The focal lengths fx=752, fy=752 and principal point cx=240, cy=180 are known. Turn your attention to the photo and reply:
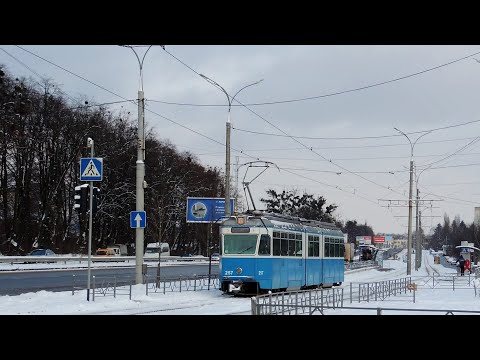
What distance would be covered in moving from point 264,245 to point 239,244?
0.96 m

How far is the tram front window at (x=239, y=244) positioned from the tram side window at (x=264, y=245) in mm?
223

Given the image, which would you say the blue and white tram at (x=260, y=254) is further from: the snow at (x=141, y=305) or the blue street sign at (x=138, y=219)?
the blue street sign at (x=138, y=219)

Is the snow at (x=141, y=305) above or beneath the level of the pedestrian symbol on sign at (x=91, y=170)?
beneath

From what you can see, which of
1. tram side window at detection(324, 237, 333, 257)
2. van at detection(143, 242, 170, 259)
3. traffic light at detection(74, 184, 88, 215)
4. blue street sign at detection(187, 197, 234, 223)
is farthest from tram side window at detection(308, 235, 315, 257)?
van at detection(143, 242, 170, 259)

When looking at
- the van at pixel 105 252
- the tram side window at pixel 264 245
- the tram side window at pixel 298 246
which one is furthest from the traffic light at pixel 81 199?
the van at pixel 105 252

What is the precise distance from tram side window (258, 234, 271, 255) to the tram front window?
223 millimetres

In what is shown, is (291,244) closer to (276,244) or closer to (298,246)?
(298,246)

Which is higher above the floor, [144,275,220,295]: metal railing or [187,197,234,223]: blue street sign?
[187,197,234,223]: blue street sign

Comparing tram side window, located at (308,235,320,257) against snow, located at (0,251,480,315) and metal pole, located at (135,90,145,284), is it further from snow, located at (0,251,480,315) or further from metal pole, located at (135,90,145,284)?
metal pole, located at (135,90,145,284)

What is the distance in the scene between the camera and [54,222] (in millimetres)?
65188

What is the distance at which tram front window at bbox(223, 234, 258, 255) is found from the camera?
28.2 m

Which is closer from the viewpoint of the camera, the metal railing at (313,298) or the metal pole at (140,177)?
the metal railing at (313,298)

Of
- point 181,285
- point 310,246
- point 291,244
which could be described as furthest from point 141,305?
point 310,246

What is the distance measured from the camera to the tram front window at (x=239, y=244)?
2816 cm
